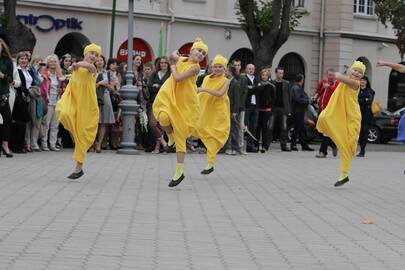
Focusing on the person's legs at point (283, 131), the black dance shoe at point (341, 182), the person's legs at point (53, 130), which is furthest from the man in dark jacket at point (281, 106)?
the black dance shoe at point (341, 182)

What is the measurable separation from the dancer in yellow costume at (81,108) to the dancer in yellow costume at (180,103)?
35.4 inches

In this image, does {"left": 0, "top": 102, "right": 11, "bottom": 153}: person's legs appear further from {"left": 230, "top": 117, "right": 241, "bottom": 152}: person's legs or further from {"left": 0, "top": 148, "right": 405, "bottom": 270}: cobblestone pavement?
{"left": 230, "top": 117, "right": 241, "bottom": 152}: person's legs

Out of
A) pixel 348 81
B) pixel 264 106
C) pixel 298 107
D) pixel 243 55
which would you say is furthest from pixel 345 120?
pixel 243 55

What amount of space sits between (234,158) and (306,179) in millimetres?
5063

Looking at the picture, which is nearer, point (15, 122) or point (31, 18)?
point (15, 122)

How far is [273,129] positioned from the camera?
85.8ft

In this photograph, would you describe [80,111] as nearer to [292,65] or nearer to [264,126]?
[264,126]

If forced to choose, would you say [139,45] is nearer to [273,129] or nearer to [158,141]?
[273,129]

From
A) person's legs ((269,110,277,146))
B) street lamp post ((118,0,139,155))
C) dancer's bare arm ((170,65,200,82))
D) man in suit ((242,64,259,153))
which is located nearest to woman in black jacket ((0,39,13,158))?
street lamp post ((118,0,139,155))

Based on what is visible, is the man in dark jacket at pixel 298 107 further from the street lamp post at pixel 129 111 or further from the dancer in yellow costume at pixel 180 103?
the dancer in yellow costume at pixel 180 103

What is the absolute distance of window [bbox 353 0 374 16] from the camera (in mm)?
48463

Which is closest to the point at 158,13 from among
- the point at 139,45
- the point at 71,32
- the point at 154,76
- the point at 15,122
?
the point at 139,45

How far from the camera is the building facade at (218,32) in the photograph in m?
37.7

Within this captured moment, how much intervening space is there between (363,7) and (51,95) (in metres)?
30.4
